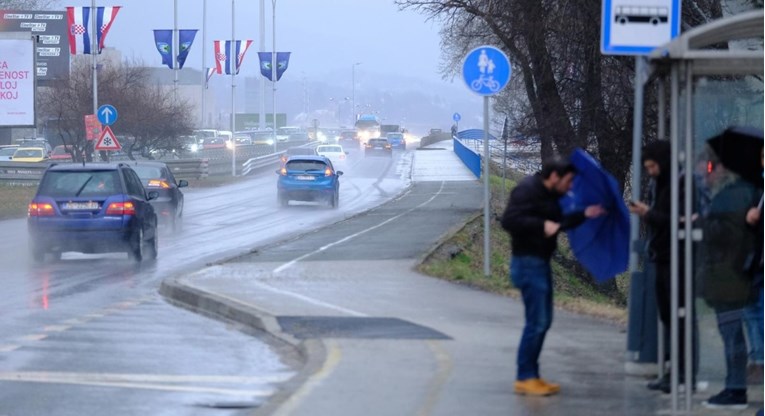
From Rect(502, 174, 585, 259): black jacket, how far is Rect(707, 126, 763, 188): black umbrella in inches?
40.2

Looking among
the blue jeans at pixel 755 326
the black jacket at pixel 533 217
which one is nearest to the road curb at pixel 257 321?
the black jacket at pixel 533 217

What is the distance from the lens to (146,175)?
3125 cm

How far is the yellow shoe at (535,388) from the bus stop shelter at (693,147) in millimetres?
863

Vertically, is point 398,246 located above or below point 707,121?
below

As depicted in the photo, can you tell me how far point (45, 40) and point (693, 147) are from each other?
59442mm

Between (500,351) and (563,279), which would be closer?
(500,351)

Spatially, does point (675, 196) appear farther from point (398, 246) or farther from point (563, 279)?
point (563, 279)

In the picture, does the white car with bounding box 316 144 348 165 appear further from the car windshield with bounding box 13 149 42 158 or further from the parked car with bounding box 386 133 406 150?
the parked car with bounding box 386 133 406 150

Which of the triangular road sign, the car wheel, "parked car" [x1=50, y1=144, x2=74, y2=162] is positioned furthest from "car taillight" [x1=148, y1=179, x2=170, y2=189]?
"parked car" [x1=50, y1=144, x2=74, y2=162]

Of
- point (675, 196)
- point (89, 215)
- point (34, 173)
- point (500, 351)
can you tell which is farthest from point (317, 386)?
point (34, 173)

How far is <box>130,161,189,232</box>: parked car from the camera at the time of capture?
30172mm

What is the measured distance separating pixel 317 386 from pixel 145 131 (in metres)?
54.5

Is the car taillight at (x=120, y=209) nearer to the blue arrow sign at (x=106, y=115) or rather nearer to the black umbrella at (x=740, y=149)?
the black umbrella at (x=740, y=149)

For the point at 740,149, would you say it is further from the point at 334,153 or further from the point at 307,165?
the point at 334,153
